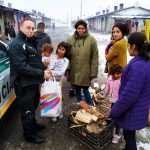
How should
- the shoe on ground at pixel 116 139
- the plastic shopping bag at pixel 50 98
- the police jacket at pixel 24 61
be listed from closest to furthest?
the police jacket at pixel 24 61, the shoe on ground at pixel 116 139, the plastic shopping bag at pixel 50 98

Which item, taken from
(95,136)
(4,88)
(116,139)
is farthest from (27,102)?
(116,139)

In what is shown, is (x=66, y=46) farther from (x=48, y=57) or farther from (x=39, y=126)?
(x=39, y=126)

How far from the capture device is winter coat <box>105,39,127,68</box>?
12.4 ft

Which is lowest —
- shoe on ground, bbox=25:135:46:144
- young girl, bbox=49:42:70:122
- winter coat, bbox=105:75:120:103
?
shoe on ground, bbox=25:135:46:144

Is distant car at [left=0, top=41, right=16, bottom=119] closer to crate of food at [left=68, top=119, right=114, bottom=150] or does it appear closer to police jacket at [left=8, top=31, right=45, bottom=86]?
police jacket at [left=8, top=31, right=45, bottom=86]

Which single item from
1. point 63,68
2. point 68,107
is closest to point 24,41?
point 63,68

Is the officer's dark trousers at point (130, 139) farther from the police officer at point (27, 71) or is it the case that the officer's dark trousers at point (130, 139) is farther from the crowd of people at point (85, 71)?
the police officer at point (27, 71)

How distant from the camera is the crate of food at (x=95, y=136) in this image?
333 cm

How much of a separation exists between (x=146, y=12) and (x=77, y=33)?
1613 inches

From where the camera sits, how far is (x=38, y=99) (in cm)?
384

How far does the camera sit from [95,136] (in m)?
3.29

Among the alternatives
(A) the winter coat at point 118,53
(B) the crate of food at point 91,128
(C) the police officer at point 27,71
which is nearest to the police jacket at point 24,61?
(C) the police officer at point 27,71

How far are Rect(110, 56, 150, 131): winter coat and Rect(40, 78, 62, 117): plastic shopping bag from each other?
138 cm

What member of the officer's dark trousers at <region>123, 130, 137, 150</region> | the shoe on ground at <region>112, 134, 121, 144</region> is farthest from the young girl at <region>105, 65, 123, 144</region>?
the officer's dark trousers at <region>123, 130, 137, 150</region>
